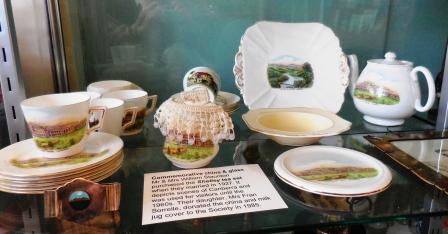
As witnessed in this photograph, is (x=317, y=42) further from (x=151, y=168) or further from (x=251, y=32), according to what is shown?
(x=151, y=168)

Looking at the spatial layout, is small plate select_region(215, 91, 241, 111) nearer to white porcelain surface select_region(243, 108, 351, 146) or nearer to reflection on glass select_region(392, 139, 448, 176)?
white porcelain surface select_region(243, 108, 351, 146)

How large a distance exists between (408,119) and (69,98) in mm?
674

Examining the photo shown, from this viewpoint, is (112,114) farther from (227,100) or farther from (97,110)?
(227,100)

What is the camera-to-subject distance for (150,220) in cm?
40

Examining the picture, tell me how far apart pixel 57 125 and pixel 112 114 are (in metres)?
0.12


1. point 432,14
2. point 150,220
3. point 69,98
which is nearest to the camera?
point 150,220

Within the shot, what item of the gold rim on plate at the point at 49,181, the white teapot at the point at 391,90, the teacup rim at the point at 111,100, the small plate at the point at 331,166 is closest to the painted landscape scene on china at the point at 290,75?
the white teapot at the point at 391,90

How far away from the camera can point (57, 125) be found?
1.49 feet

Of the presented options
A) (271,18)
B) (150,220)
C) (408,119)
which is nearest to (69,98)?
(150,220)

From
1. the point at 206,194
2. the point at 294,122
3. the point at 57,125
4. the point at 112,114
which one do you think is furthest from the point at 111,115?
the point at 294,122

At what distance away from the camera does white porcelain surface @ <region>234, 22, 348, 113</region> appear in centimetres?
72

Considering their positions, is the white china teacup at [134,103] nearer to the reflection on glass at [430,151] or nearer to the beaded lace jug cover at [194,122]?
the beaded lace jug cover at [194,122]

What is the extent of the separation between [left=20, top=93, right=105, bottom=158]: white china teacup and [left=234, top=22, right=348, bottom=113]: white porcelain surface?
33 cm

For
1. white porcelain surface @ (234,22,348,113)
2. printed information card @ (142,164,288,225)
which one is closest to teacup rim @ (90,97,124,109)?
printed information card @ (142,164,288,225)
